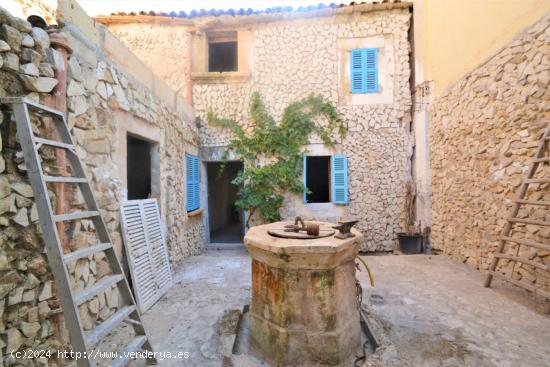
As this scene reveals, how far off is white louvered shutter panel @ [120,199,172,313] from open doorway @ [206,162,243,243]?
3838 mm

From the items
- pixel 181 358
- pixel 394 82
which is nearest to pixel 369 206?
pixel 394 82

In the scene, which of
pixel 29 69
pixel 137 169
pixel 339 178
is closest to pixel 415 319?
pixel 339 178

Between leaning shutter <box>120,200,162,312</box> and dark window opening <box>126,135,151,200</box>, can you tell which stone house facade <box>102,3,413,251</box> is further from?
leaning shutter <box>120,200,162,312</box>

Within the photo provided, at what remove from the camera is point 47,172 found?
2.28 metres

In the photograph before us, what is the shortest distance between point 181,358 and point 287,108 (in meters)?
5.87

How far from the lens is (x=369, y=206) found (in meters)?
6.96

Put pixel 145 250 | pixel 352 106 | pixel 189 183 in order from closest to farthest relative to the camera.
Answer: pixel 145 250, pixel 189 183, pixel 352 106

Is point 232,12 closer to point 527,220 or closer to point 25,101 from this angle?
point 25,101

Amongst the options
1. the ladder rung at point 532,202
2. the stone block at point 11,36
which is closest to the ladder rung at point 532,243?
the ladder rung at point 532,202

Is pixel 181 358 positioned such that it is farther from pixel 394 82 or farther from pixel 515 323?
pixel 394 82

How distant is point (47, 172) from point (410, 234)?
679 cm

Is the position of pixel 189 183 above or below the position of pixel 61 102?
below

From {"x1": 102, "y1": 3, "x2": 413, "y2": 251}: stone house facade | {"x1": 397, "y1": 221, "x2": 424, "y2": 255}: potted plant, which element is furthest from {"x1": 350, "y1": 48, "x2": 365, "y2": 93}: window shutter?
{"x1": 397, "y1": 221, "x2": 424, "y2": 255}: potted plant

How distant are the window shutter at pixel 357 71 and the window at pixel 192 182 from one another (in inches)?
175
